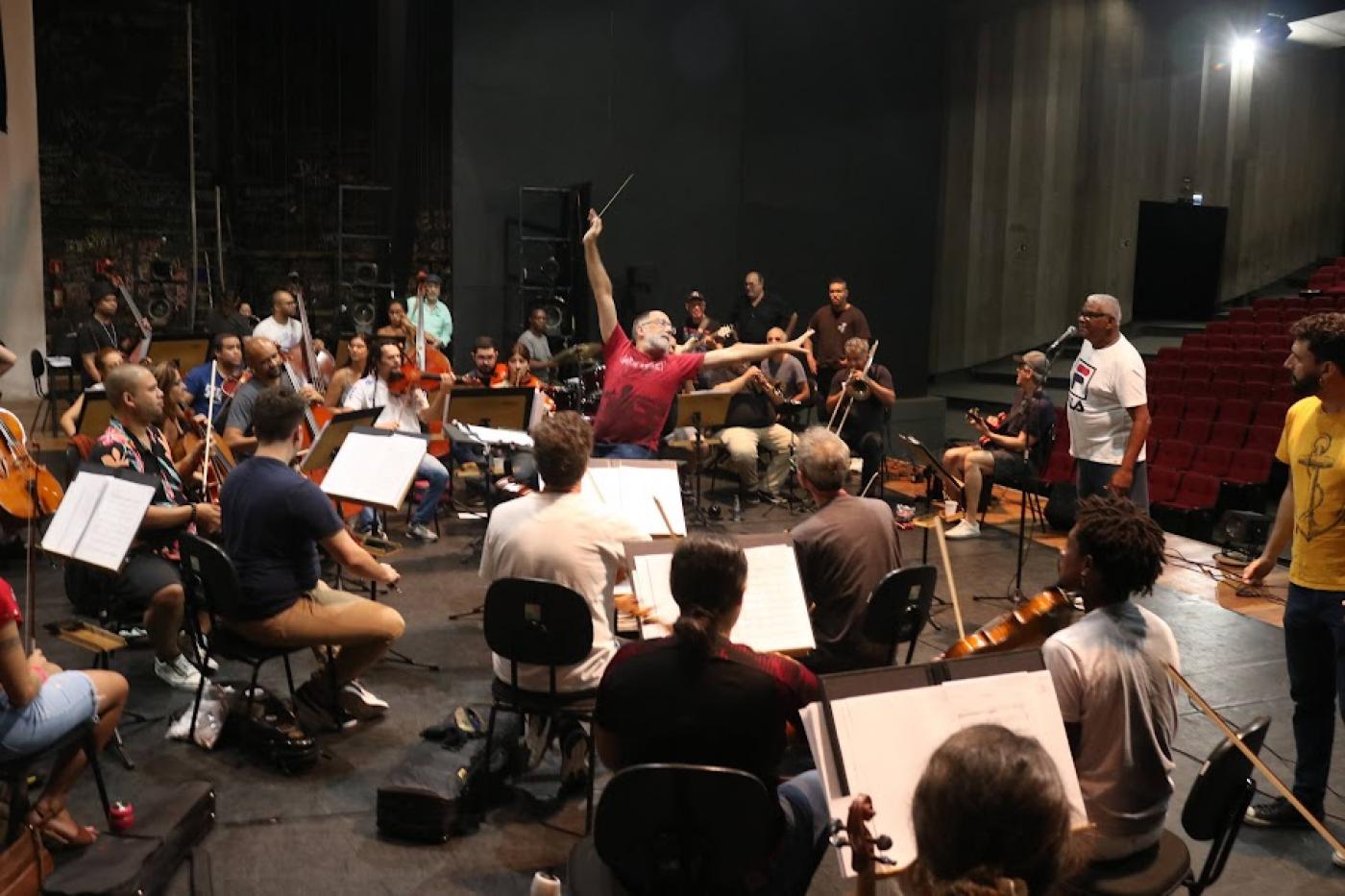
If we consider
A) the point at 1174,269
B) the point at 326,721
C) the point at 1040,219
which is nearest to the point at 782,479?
the point at 326,721

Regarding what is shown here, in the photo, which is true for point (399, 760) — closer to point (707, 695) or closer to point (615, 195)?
point (707, 695)

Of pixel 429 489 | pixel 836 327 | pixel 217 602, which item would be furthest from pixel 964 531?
pixel 217 602

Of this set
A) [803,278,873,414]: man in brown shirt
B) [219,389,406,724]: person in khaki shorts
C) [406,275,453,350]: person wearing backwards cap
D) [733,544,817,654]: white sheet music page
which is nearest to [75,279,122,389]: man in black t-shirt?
[406,275,453,350]: person wearing backwards cap

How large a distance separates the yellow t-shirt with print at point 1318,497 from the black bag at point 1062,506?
3929mm

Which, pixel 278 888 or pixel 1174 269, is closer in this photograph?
pixel 278 888

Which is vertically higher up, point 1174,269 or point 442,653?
point 1174,269

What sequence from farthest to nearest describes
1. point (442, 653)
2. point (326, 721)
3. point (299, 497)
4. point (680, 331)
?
1. point (680, 331)
2. point (442, 653)
3. point (326, 721)
4. point (299, 497)

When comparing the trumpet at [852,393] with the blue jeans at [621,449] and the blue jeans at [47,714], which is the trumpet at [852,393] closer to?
the blue jeans at [621,449]

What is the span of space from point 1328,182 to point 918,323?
865cm

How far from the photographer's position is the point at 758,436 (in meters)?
9.61

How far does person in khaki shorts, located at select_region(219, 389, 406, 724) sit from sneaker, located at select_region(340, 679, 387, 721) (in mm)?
501

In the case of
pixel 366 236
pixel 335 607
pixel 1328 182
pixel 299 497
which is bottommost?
pixel 335 607

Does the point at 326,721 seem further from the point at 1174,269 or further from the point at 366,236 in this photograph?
the point at 1174,269

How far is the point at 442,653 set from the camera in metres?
5.78
